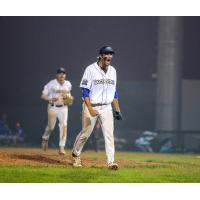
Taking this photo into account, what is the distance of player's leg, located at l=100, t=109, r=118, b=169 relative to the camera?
10.4 m

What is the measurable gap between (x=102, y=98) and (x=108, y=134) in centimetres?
57

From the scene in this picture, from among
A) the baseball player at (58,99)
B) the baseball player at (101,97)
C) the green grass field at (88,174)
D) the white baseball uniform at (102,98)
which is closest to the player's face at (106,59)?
the baseball player at (101,97)

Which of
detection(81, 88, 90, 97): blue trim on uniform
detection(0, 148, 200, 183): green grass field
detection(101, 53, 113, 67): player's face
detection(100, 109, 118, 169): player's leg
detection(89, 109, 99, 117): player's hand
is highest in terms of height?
detection(101, 53, 113, 67): player's face

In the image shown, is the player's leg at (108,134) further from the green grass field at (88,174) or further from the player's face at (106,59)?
the player's face at (106,59)

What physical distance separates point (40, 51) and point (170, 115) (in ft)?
18.1

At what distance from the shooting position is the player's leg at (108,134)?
10375 mm

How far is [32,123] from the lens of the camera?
2286 cm

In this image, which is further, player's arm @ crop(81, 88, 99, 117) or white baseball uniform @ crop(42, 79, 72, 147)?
white baseball uniform @ crop(42, 79, 72, 147)

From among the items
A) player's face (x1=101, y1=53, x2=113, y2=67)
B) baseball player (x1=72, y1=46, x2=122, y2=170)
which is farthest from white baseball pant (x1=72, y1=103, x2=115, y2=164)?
player's face (x1=101, y1=53, x2=113, y2=67)

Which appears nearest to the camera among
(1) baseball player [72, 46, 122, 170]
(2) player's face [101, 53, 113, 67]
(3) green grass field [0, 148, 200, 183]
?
(3) green grass field [0, 148, 200, 183]

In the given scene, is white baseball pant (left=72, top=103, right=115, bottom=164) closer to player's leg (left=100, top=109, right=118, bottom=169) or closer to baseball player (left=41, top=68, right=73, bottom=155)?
player's leg (left=100, top=109, right=118, bottom=169)

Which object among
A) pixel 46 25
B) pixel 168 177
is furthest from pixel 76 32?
pixel 168 177

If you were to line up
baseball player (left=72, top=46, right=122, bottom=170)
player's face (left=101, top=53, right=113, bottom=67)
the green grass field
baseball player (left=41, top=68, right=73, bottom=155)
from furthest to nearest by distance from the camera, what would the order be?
baseball player (left=41, top=68, right=73, bottom=155), baseball player (left=72, top=46, right=122, bottom=170), player's face (left=101, top=53, right=113, bottom=67), the green grass field
